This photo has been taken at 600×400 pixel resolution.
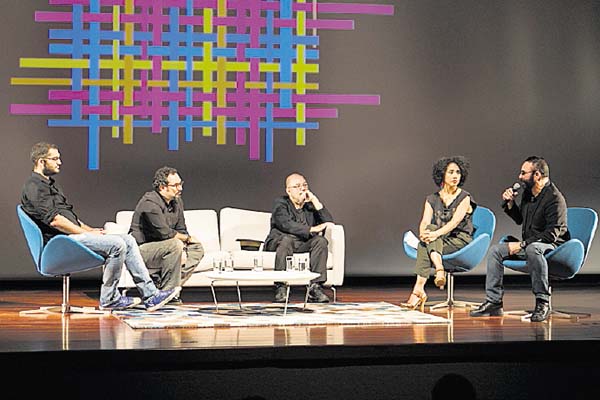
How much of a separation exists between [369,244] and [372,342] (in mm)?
4130

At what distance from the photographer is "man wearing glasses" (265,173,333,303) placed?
309 inches

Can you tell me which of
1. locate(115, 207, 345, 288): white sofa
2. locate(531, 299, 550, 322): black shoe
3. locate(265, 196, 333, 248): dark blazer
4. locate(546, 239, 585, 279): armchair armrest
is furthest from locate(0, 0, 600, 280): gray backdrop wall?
locate(531, 299, 550, 322): black shoe

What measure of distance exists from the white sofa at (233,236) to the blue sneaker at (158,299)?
811mm

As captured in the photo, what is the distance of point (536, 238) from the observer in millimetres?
6793

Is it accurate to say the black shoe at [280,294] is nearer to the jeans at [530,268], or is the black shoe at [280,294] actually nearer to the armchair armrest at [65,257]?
the armchair armrest at [65,257]

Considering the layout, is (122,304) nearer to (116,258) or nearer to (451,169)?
(116,258)

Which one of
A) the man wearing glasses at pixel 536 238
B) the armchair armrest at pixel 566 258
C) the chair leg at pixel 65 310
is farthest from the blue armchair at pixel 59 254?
the armchair armrest at pixel 566 258

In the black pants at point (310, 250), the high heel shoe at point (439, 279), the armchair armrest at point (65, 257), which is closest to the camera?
the armchair armrest at point (65, 257)

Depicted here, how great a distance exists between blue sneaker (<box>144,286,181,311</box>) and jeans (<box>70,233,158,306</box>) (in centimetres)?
3

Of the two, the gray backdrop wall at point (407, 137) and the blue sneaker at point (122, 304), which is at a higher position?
the gray backdrop wall at point (407, 137)

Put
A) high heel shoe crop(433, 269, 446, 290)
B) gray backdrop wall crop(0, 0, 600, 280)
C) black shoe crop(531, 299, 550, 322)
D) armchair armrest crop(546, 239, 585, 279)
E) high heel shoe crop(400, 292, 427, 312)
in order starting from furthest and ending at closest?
gray backdrop wall crop(0, 0, 600, 280) → high heel shoe crop(400, 292, 427, 312) → high heel shoe crop(433, 269, 446, 290) → armchair armrest crop(546, 239, 585, 279) → black shoe crop(531, 299, 550, 322)

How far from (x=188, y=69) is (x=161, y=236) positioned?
217cm

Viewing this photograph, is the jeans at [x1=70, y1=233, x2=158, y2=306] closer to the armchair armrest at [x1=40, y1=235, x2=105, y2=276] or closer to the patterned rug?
the armchair armrest at [x1=40, y1=235, x2=105, y2=276]

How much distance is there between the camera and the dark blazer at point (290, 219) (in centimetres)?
792
